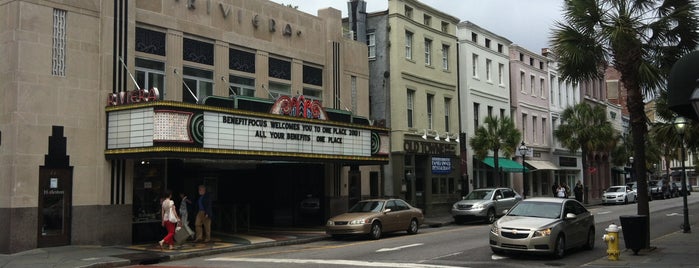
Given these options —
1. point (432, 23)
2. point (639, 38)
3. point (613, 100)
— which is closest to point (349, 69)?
point (432, 23)

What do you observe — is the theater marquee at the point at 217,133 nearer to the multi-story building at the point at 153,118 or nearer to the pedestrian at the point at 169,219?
the multi-story building at the point at 153,118

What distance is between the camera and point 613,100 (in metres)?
75.2

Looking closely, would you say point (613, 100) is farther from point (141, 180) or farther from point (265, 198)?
point (141, 180)

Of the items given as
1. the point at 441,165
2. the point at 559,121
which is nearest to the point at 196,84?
the point at 441,165

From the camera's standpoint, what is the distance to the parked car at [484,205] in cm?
2875

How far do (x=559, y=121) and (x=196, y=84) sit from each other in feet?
119

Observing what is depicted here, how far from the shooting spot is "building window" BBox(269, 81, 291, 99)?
2561 cm

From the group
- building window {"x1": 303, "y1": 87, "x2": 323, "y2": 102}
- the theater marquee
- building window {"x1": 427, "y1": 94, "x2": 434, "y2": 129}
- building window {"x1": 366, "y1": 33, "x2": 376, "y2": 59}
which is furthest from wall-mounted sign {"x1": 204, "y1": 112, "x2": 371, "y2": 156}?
building window {"x1": 427, "y1": 94, "x2": 434, "y2": 129}

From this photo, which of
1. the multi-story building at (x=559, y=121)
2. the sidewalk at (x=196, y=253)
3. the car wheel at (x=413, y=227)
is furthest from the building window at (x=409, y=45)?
the multi-story building at (x=559, y=121)

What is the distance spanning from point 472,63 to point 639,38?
71.9ft

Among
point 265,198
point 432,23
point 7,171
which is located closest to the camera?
point 7,171

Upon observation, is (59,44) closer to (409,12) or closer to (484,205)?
(484,205)

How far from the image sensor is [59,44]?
18.5 m

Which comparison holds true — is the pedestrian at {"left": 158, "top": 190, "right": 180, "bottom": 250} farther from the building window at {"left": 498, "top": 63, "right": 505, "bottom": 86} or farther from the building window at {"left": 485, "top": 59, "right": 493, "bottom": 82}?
the building window at {"left": 498, "top": 63, "right": 505, "bottom": 86}
